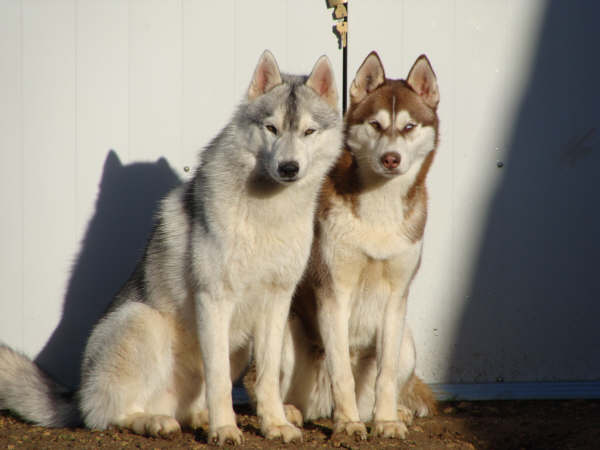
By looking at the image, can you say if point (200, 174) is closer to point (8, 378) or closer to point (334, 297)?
point (334, 297)

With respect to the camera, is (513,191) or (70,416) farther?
(513,191)

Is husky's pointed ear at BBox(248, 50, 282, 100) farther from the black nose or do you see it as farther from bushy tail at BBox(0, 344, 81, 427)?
bushy tail at BBox(0, 344, 81, 427)

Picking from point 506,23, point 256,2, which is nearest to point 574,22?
point 506,23

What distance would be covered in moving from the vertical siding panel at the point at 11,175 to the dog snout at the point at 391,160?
2.45m

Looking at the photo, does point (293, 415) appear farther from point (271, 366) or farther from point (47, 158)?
point (47, 158)

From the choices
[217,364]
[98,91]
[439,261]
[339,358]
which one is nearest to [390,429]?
[339,358]

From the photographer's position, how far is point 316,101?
4.06m

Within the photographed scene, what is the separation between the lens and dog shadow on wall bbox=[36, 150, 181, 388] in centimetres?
507

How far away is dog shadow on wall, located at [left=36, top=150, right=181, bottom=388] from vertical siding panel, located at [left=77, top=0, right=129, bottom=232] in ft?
0.23

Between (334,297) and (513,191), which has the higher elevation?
(513,191)

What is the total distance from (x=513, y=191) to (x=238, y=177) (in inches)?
87.9

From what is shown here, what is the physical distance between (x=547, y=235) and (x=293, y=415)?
2.22m

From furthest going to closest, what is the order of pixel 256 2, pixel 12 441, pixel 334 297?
pixel 256 2 < pixel 334 297 < pixel 12 441

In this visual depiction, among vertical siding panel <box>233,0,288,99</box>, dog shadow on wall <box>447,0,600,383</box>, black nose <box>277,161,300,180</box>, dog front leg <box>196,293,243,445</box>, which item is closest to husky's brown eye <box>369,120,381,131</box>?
black nose <box>277,161,300,180</box>
